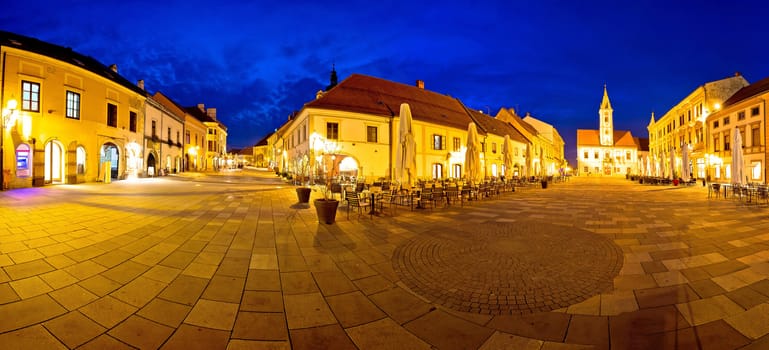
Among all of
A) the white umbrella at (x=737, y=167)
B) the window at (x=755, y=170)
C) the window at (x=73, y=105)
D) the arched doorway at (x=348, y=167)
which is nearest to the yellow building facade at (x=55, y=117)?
the window at (x=73, y=105)

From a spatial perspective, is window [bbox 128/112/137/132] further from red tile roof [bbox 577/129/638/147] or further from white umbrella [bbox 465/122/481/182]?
red tile roof [bbox 577/129/638/147]

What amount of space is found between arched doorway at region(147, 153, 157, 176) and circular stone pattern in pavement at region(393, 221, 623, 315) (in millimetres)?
29896

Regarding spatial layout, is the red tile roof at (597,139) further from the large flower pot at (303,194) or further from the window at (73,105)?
the window at (73,105)

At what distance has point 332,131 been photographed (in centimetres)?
2408

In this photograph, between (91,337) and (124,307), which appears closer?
(91,337)

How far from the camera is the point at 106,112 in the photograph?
21219 millimetres

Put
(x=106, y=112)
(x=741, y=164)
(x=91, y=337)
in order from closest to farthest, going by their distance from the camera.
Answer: (x=91, y=337)
(x=741, y=164)
(x=106, y=112)

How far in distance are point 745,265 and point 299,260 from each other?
738cm

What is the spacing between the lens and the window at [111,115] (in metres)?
21.6

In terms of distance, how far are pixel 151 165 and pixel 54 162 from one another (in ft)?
31.9

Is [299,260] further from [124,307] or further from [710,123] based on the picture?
[710,123]

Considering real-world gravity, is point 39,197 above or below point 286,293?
above

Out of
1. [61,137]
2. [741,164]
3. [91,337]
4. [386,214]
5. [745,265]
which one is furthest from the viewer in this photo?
[61,137]

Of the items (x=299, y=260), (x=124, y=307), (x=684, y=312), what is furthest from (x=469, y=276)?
(x=124, y=307)
